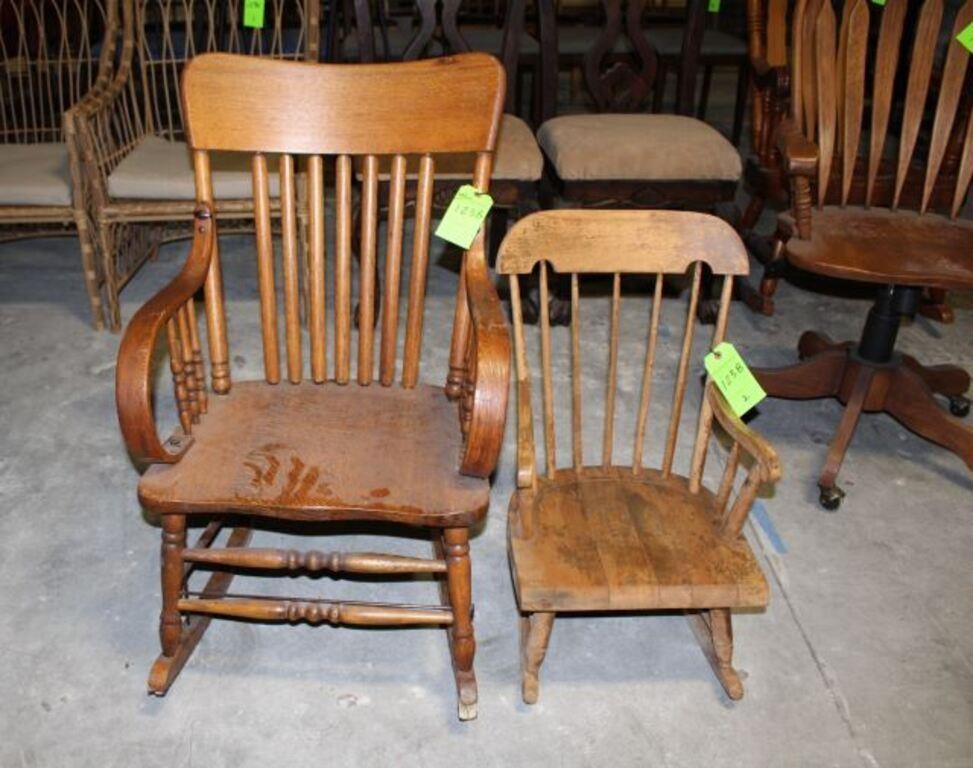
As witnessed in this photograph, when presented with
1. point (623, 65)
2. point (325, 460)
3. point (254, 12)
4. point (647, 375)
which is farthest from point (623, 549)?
point (623, 65)

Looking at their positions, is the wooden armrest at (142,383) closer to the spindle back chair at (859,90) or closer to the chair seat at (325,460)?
the chair seat at (325,460)

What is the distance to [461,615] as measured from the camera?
1694 millimetres

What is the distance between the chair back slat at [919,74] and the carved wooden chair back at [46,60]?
8.02 feet

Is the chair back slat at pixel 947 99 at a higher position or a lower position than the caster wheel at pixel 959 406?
higher

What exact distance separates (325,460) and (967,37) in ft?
6.74

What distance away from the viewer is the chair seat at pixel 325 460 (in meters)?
1.55

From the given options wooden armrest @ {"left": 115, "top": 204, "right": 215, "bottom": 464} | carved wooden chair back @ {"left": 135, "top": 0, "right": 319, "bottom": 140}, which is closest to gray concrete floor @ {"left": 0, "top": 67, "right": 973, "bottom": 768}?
wooden armrest @ {"left": 115, "top": 204, "right": 215, "bottom": 464}

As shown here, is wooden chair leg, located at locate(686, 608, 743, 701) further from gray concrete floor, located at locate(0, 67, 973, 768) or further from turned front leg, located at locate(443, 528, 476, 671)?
turned front leg, located at locate(443, 528, 476, 671)

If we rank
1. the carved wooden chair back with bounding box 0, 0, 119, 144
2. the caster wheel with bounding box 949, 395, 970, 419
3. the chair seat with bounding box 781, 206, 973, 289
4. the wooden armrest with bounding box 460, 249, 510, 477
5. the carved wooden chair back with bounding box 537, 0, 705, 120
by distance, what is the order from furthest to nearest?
the carved wooden chair back with bounding box 0, 0, 119, 144 < the carved wooden chair back with bounding box 537, 0, 705, 120 < the caster wheel with bounding box 949, 395, 970, 419 < the chair seat with bounding box 781, 206, 973, 289 < the wooden armrest with bounding box 460, 249, 510, 477

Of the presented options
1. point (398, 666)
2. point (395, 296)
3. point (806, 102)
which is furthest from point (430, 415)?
Result: point (806, 102)

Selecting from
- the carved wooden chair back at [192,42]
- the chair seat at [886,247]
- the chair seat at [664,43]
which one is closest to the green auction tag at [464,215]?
the carved wooden chair back at [192,42]

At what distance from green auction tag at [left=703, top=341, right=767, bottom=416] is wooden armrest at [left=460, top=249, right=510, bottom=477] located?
0.40 metres

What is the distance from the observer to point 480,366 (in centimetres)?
151

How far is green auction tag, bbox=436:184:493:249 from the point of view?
172cm
